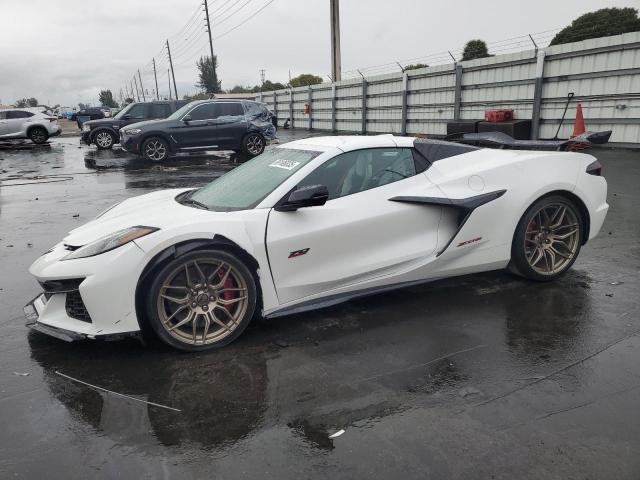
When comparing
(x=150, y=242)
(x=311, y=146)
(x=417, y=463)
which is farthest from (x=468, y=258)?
(x=150, y=242)

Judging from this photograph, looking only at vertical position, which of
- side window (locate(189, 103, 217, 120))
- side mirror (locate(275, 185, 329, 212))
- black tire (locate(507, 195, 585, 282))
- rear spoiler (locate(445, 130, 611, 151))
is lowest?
black tire (locate(507, 195, 585, 282))

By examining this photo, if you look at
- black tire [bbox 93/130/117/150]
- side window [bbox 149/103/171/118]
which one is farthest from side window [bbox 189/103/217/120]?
black tire [bbox 93/130/117/150]

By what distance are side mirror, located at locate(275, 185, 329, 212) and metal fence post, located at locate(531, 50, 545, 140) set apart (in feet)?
42.7

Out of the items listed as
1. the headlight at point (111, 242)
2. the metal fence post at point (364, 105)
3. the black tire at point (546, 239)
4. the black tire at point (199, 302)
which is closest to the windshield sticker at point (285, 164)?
the black tire at point (199, 302)

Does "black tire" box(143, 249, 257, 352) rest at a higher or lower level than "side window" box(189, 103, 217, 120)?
lower

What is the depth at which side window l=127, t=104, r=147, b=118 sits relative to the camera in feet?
61.9

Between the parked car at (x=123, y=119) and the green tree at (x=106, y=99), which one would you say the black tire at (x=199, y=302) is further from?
the green tree at (x=106, y=99)

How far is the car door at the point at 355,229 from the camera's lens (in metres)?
3.57

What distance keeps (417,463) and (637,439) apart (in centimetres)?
108

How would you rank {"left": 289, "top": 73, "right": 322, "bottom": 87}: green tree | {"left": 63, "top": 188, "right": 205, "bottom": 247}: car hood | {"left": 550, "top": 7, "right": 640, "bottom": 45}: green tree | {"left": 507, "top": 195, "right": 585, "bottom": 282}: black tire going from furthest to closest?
{"left": 289, "top": 73, "right": 322, "bottom": 87}: green tree < {"left": 550, "top": 7, "right": 640, "bottom": 45}: green tree < {"left": 507, "top": 195, "right": 585, "bottom": 282}: black tire < {"left": 63, "top": 188, "right": 205, "bottom": 247}: car hood

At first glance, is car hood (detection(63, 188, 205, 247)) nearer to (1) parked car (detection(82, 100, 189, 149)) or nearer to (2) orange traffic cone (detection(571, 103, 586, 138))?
(2) orange traffic cone (detection(571, 103, 586, 138))

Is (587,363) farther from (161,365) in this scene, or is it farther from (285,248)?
(161,365)

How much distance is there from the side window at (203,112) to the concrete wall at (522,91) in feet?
27.4

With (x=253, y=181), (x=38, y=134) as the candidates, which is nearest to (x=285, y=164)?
(x=253, y=181)
